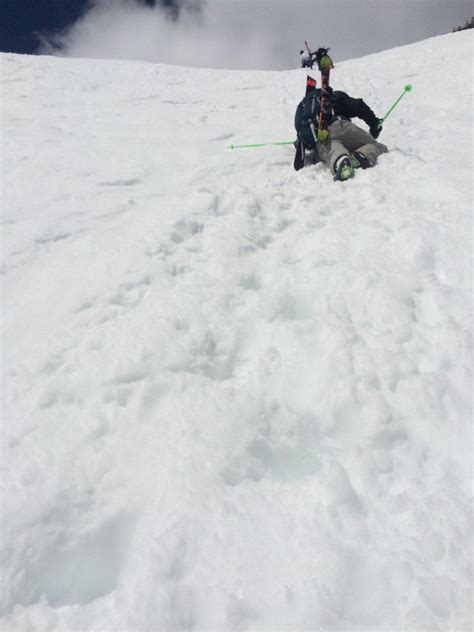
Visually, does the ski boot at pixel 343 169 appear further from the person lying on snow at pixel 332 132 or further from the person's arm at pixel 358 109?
the person's arm at pixel 358 109

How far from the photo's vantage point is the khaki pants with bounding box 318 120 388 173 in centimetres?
586

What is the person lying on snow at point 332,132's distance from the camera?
5859 millimetres

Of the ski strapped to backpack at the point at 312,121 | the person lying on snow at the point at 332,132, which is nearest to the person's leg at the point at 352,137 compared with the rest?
the person lying on snow at the point at 332,132

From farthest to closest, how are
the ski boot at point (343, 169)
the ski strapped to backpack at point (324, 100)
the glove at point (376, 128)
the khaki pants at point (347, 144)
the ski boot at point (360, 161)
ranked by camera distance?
the glove at point (376, 128) < the ski strapped to backpack at point (324, 100) < the khaki pants at point (347, 144) < the ski boot at point (360, 161) < the ski boot at point (343, 169)

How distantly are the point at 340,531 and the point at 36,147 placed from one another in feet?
24.8

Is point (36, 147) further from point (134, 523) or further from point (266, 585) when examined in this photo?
point (266, 585)

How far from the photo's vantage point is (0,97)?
9.78 m

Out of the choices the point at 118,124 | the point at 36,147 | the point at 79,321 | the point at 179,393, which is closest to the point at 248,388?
the point at 179,393

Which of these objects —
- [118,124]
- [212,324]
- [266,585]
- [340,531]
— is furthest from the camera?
[118,124]

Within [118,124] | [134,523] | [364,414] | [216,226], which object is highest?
[118,124]

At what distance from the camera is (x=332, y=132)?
6246 millimetres

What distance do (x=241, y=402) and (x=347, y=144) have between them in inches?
191

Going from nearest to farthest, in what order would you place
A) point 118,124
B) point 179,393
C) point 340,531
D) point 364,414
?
point 340,531 < point 364,414 < point 179,393 < point 118,124

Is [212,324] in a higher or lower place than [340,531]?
higher
